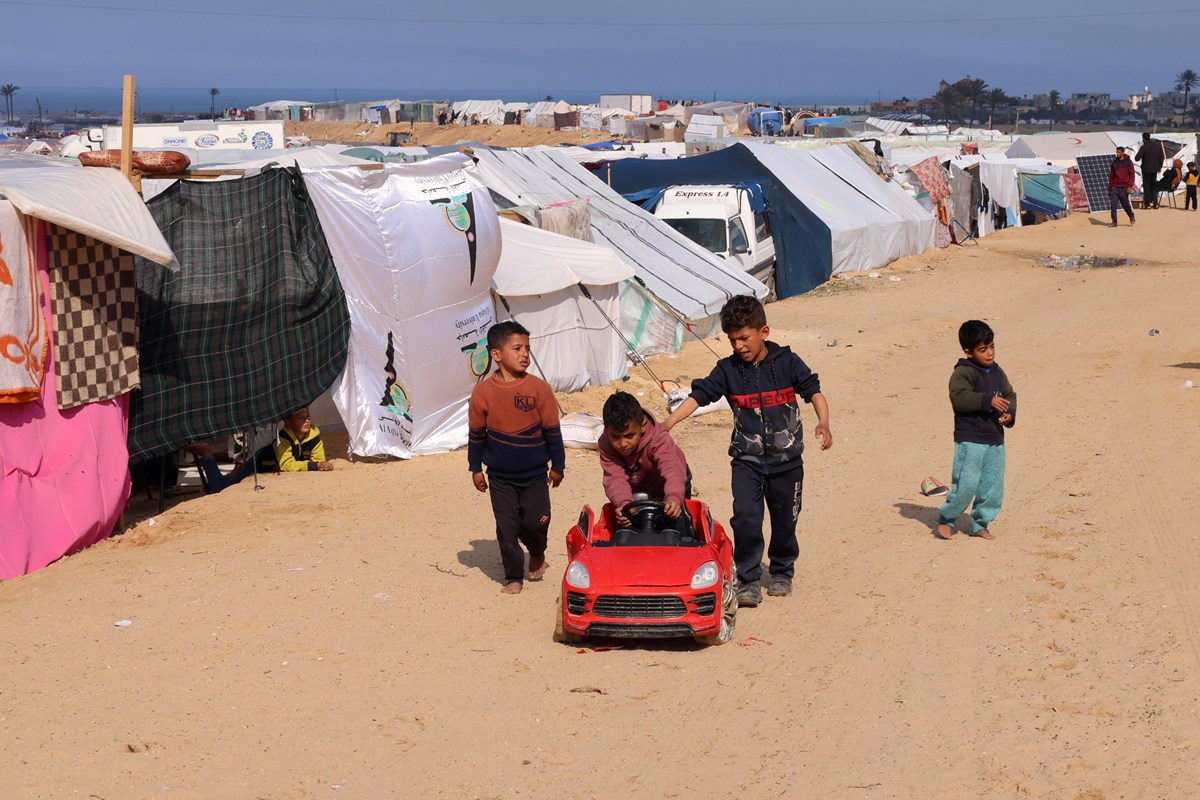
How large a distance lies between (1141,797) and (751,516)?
102 inches

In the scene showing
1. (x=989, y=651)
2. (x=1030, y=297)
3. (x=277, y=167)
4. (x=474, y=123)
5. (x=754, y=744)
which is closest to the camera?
(x=754, y=744)

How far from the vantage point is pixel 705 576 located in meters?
6.24

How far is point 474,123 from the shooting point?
86062 mm

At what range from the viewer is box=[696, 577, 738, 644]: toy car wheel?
636 cm

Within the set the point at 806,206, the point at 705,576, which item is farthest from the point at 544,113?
the point at 705,576

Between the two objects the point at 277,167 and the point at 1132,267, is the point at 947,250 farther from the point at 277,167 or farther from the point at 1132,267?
the point at 277,167

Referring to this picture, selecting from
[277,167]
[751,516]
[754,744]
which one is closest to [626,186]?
[277,167]

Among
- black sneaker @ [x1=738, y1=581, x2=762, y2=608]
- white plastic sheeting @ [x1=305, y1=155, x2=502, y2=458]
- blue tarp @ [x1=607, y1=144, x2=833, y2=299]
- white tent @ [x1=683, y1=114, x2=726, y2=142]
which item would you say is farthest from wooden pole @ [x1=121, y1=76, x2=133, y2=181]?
white tent @ [x1=683, y1=114, x2=726, y2=142]

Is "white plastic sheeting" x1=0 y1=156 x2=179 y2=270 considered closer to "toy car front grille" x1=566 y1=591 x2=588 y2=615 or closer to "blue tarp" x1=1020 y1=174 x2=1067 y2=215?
"toy car front grille" x1=566 y1=591 x2=588 y2=615

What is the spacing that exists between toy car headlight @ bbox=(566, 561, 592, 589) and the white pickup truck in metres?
14.5

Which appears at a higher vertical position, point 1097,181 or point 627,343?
point 1097,181

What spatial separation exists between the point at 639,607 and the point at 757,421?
→ 1.21 metres

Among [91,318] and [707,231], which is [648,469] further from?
[707,231]

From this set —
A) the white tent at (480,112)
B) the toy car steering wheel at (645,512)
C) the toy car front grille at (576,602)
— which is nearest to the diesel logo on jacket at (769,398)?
the toy car steering wheel at (645,512)
